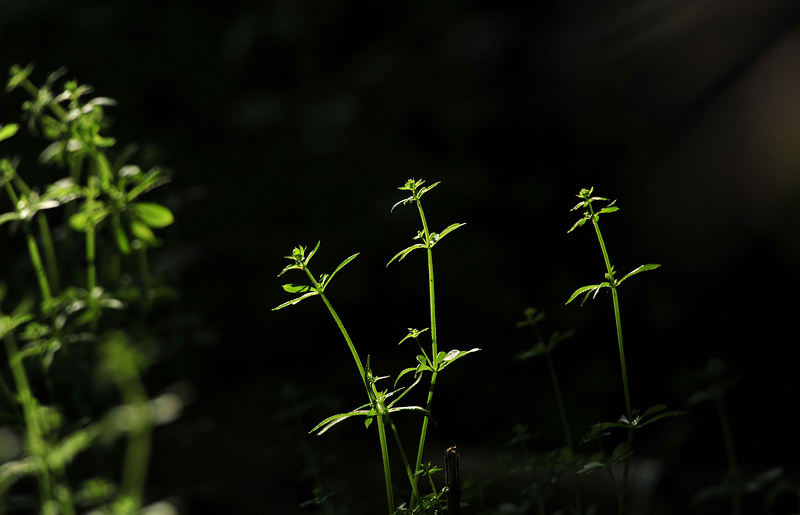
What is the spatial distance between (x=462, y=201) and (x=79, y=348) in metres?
1.15

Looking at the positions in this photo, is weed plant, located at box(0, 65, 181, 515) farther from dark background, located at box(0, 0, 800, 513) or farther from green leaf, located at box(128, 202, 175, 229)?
dark background, located at box(0, 0, 800, 513)

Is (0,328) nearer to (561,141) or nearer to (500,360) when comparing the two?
(500,360)

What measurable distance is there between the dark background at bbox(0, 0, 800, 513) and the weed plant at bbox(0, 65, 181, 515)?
0.25m

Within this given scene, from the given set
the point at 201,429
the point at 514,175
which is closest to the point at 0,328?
the point at 201,429

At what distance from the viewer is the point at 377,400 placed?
68 centimetres

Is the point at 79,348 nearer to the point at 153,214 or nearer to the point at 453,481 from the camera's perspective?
the point at 153,214

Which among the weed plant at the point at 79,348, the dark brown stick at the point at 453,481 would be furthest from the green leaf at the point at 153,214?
the dark brown stick at the point at 453,481

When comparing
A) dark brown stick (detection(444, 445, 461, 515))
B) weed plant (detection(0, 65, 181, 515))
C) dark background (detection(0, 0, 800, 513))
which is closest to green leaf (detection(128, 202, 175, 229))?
weed plant (detection(0, 65, 181, 515))

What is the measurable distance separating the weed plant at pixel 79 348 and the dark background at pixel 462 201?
9.9 inches

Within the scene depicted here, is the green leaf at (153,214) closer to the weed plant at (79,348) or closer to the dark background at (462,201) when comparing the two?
the weed plant at (79,348)

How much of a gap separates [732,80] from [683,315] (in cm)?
64

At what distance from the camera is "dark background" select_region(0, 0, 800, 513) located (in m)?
1.47

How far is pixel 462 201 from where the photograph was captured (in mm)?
1888

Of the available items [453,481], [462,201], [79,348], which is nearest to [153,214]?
[79,348]
